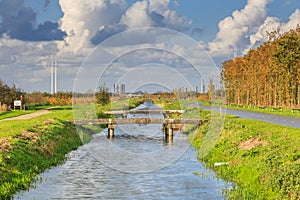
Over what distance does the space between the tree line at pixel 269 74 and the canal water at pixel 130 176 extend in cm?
3527

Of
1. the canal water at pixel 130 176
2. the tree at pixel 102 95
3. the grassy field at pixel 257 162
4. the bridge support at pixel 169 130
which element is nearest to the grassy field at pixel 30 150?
the canal water at pixel 130 176

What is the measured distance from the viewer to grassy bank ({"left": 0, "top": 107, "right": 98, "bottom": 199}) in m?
23.4

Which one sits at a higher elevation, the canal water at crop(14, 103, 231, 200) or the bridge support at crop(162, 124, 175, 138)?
the bridge support at crop(162, 124, 175, 138)

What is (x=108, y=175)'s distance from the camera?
1125 inches

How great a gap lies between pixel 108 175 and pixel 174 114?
176 feet

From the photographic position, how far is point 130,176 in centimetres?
2803

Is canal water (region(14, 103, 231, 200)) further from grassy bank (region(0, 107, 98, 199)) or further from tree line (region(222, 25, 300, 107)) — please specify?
tree line (region(222, 25, 300, 107))

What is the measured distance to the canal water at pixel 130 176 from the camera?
22.8 meters

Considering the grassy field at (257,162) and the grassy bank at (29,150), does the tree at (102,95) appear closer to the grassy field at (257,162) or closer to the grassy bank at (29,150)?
the grassy bank at (29,150)

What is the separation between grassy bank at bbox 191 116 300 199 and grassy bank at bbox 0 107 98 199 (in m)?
10.1

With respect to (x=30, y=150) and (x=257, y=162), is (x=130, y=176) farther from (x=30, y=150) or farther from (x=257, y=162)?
(x=257, y=162)

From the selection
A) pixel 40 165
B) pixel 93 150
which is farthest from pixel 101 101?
pixel 40 165

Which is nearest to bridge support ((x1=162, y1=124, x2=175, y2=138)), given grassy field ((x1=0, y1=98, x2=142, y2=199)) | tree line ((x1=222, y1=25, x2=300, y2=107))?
grassy field ((x1=0, y1=98, x2=142, y2=199))

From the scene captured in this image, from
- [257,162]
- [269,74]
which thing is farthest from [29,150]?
[269,74]
